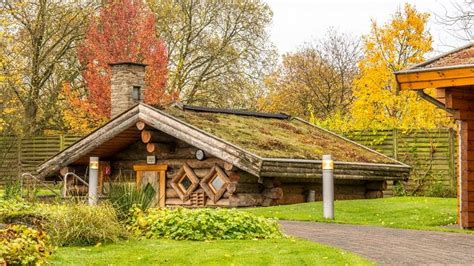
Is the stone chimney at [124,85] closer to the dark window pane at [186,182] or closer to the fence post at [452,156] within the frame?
the dark window pane at [186,182]

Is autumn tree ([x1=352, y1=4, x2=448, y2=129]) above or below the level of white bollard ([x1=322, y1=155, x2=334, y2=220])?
above

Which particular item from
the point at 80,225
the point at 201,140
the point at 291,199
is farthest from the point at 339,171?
the point at 80,225

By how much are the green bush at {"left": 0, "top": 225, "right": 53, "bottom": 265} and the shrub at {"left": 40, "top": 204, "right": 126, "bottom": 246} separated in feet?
3.65

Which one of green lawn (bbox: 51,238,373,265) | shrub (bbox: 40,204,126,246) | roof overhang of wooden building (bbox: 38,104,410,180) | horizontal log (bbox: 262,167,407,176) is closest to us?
green lawn (bbox: 51,238,373,265)

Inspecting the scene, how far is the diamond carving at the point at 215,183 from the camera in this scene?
20.2 m

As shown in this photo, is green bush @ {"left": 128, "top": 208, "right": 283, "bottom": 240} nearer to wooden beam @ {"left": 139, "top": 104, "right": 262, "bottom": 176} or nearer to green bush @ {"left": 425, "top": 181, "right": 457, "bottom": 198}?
wooden beam @ {"left": 139, "top": 104, "right": 262, "bottom": 176}

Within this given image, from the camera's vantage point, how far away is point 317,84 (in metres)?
42.8

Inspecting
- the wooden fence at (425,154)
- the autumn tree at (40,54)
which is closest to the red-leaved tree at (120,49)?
the autumn tree at (40,54)

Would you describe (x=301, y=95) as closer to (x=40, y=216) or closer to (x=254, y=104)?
(x=254, y=104)

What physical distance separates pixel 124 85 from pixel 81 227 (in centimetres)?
1276

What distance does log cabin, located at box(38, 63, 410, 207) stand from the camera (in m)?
19.8

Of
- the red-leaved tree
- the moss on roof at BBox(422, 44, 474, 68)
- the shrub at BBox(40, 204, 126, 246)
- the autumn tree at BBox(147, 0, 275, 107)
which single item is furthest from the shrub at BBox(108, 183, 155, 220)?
the autumn tree at BBox(147, 0, 275, 107)

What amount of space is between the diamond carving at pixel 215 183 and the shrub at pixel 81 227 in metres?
8.52

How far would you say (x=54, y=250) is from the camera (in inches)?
403
